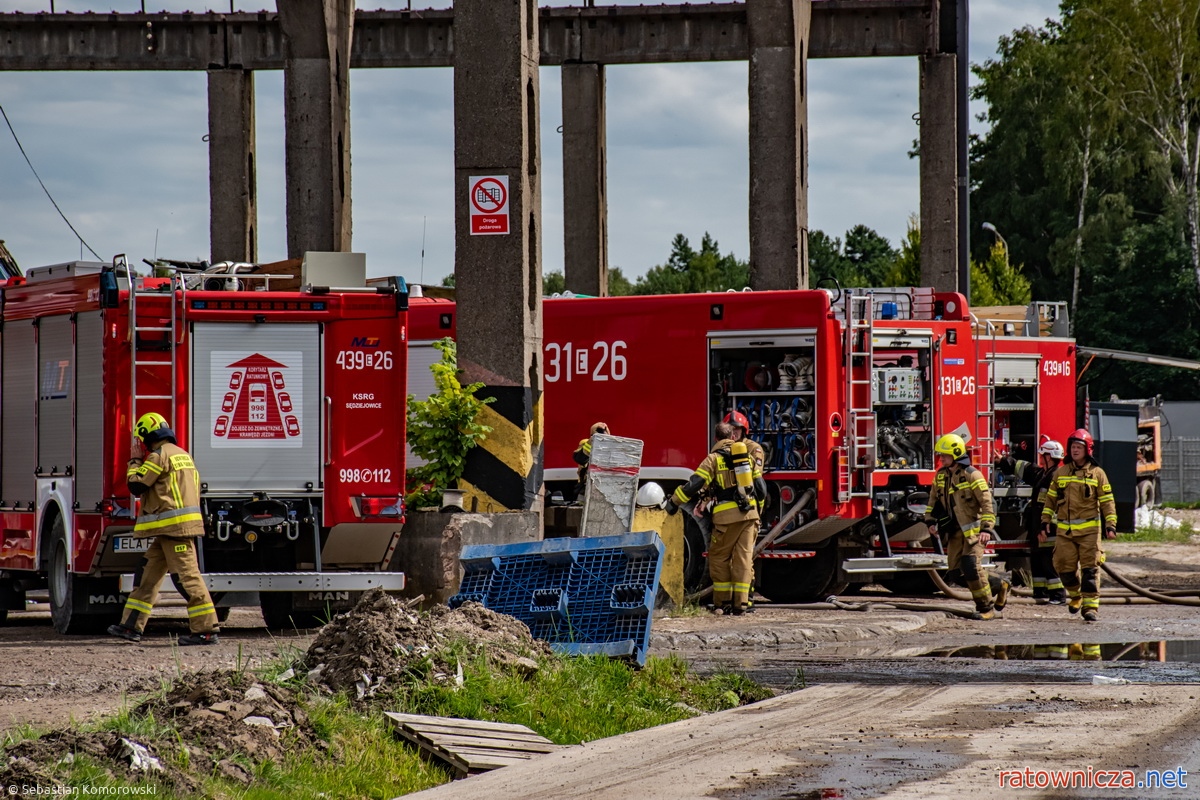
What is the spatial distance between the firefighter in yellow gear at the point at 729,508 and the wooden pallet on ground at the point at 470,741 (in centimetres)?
668

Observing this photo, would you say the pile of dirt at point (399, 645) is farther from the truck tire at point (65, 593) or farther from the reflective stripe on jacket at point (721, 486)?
the reflective stripe on jacket at point (721, 486)

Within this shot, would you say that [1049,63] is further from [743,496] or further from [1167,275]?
[743,496]

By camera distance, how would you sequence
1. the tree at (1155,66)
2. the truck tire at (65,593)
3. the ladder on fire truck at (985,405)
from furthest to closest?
the tree at (1155,66) < the ladder on fire truck at (985,405) < the truck tire at (65,593)

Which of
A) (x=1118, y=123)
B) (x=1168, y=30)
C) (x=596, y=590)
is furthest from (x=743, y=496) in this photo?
(x=1118, y=123)

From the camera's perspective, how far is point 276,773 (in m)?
7.05

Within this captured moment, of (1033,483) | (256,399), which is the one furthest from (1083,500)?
(256,399)

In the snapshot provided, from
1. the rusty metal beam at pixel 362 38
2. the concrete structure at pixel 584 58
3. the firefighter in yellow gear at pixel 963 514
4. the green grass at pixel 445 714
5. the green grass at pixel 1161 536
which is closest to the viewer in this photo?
the green grass at pixel 445 714

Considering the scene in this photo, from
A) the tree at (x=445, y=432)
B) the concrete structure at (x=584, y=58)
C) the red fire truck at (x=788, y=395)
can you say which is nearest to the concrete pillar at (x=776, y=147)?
the concrete structure at (x=584, y=58)

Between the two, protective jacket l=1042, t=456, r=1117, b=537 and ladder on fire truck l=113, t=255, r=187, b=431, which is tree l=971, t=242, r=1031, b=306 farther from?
ladder on fire truck l=113, t=255, r=187, b=431

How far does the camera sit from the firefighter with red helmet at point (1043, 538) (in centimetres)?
1789

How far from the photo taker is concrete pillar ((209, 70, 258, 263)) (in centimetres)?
2795

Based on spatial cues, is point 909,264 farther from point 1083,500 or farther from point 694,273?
point 694,273

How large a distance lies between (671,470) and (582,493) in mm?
979

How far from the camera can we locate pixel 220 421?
13367mm
